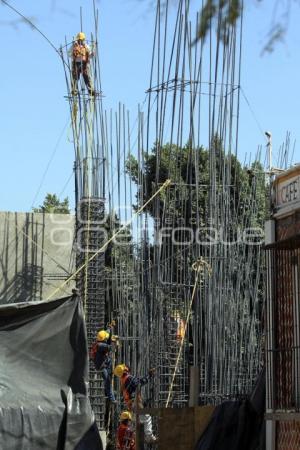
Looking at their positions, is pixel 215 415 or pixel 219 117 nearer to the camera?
pixel 215 415

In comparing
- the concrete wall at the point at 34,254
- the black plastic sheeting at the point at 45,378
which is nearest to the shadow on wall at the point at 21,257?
the concrete wall at the point at 34,254

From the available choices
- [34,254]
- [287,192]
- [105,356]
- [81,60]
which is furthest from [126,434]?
[81,60]

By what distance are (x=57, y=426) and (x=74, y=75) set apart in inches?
427

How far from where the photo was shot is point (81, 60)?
17.6 m

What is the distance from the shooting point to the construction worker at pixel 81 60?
1758 centimetres

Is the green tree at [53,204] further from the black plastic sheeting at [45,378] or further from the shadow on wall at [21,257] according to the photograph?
the black plastic sheeting at [45,378]

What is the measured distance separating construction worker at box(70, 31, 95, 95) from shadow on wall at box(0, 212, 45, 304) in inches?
104

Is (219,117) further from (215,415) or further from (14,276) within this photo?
(14,276)

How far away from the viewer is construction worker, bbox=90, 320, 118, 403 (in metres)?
13.9

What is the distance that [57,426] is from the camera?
27.3ft

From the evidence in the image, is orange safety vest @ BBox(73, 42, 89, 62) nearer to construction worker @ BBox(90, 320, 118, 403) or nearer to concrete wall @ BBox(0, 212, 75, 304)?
concrete wall @ BBox(0, 212, 75, 304)

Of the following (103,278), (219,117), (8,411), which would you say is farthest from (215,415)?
(103,278)

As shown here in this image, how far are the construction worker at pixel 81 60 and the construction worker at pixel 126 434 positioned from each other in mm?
6841

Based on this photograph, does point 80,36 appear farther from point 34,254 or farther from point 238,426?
point 238,426
